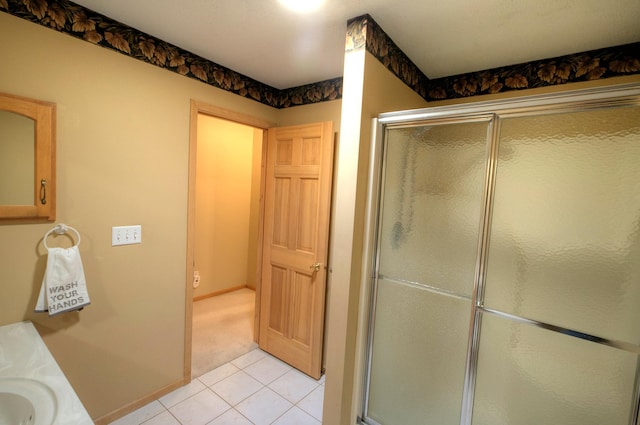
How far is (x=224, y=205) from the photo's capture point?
3.93 metres

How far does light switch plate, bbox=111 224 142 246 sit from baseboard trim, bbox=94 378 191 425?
1.07 meters

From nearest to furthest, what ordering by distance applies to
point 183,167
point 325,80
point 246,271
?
point 183,167, point 325,80, point 246,271

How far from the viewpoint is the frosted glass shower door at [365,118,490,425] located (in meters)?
1.38

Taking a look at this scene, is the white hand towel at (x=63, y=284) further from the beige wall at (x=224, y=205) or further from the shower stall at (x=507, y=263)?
the beige wall at (x=224, y=205)

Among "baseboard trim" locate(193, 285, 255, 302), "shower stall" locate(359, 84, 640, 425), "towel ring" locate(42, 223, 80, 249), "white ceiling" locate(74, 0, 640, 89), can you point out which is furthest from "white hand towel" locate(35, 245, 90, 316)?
"baseboard trim" locate(193, 285, 255, 302)

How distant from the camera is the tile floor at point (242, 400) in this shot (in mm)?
1819

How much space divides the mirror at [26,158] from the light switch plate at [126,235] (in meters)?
0.30

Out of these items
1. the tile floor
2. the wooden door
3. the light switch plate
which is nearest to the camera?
the light switch plate

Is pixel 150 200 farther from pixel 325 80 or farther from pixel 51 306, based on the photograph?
pixel 325 80

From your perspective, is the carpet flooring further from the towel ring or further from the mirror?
the mirror

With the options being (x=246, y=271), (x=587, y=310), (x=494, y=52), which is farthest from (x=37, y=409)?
(x=246, y=271)

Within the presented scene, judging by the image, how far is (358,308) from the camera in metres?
1.64

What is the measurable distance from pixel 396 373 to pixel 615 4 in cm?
207

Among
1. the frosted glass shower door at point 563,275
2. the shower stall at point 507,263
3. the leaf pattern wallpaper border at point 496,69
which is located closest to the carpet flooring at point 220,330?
the shower stall at point 507,263
